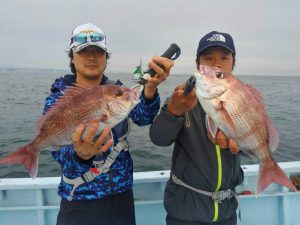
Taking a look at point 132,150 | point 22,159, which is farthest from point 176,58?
point 132,150

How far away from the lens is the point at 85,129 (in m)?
2.59

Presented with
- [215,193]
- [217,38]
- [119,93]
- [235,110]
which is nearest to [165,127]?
[119,93]

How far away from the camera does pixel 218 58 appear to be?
3354mm

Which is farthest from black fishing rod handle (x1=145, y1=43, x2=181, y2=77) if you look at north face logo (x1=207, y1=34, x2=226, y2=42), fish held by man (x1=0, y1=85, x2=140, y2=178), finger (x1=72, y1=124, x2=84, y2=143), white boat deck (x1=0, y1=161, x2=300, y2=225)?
white boat deck (x1=0, y1=161, x2=300, y2=225)

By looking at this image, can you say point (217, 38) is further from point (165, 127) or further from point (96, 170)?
point (96, 170)

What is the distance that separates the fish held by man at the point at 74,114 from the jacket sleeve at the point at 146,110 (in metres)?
0.29

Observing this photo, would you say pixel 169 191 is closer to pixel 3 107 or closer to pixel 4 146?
pixel 4 146

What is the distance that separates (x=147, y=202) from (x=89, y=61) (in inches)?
92.3

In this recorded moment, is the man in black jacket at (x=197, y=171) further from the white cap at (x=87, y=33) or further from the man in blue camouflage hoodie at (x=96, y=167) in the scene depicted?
the white cap at (x=87, y=33)

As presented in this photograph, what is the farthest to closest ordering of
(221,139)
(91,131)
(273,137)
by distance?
(273,137)
(221,139)
(91,131)

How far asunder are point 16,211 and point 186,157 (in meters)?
2.92

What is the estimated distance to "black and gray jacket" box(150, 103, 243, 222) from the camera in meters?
3.06

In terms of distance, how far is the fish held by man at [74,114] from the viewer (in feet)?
8.99

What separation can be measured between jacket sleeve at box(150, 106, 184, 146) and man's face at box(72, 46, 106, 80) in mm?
851
